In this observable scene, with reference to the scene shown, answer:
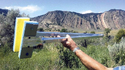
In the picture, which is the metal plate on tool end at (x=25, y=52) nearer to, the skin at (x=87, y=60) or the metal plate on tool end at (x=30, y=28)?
the metal plate on tool end at (x=30, y=28)

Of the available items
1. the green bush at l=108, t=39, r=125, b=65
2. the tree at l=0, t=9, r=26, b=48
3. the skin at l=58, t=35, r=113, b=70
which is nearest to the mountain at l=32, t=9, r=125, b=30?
the tree at l=0, t=9, r=26, b=48

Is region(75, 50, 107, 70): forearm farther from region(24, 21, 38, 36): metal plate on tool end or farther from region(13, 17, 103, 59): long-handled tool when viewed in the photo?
region(24, 21, 38, 36): metal plate on tool end

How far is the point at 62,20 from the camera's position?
464 feet

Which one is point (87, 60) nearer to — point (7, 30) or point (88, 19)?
point (7, 30)

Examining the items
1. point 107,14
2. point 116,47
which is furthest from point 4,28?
point 107,14

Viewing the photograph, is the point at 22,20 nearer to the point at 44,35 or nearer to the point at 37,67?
the point at 44,35

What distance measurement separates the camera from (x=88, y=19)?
16012 centimetres

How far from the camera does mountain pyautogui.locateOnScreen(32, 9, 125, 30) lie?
13948cm

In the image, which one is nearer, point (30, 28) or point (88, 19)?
point (30, 28)

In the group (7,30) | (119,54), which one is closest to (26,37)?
(119,54)

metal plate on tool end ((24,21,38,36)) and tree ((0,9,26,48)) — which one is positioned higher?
metal plate on tool end ((24,21,38,36))

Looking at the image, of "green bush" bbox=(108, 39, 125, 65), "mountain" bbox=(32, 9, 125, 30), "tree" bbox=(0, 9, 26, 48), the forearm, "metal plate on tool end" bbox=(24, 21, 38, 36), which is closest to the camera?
"metal plate on tool end" bbox=(24, 21, 38, 36)

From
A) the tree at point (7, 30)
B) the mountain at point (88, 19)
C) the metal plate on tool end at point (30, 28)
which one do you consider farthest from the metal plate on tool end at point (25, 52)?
the mountain at point (88, 19)

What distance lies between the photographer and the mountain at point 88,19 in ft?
458
